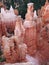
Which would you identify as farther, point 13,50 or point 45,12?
point 45,12

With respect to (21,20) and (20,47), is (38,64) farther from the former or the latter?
(21,20)

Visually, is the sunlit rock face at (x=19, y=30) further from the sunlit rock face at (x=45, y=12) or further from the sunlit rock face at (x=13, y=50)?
the sunlit rock face at (x=45, y=12)

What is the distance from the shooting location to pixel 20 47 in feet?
7.16

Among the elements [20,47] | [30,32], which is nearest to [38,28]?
[30,32]

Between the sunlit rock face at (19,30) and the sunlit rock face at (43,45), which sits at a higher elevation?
the sunlit rock face at (19,30)

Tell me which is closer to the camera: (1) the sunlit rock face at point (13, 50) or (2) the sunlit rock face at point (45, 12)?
(1) the sunlit rock face at point (13, 50)

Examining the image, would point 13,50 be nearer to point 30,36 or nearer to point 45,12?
point 30,36

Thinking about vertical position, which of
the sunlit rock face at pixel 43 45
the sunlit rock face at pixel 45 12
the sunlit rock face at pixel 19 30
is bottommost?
the sunlit rock face at pixel 43 45

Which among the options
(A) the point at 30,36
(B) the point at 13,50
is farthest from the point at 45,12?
(B) the point at 13,50

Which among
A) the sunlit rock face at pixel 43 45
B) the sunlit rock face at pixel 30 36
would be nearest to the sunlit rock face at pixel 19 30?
the sunlit rock face at pixel 30 36

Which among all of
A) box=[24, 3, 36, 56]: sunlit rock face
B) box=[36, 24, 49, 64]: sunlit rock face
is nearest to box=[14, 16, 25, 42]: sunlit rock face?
box=[24, 3, 36, 56]: sunlit rock face

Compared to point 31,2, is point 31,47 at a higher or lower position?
lower

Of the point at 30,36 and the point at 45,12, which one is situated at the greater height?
the point at 45,12

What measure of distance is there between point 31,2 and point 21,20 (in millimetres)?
185
